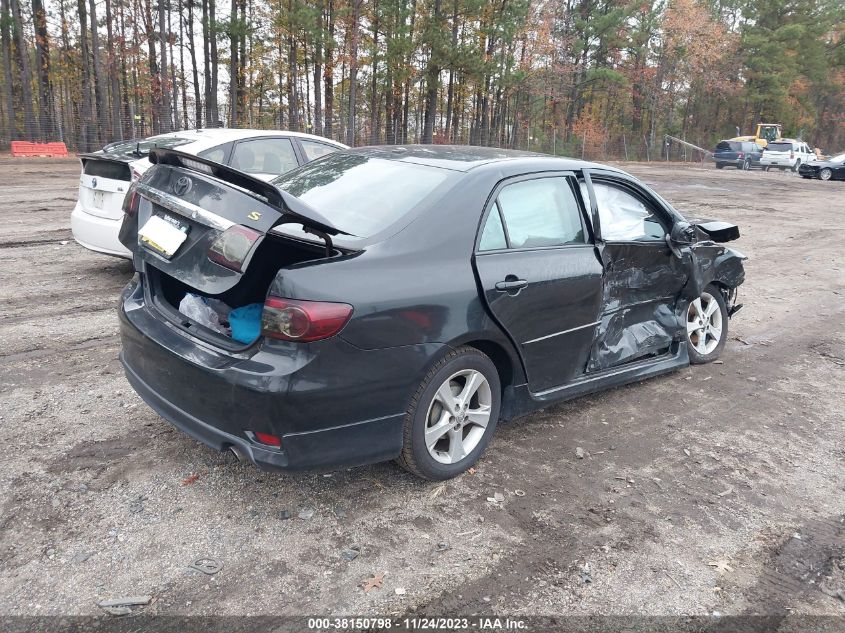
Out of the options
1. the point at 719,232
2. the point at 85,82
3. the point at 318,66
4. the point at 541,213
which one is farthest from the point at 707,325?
the point at 85,82

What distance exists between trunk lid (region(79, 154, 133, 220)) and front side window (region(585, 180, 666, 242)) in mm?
4677

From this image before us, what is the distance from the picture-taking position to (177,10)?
37688 mm

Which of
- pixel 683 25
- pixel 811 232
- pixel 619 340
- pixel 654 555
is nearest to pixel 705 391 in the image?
A: pixel 619 340

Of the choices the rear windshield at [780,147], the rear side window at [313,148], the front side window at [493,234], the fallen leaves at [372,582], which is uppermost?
the rear windshield at [780,147]

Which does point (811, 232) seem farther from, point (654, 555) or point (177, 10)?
point (177, 10)

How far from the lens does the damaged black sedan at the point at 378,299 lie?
2.81m

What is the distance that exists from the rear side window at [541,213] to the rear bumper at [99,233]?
4486mm

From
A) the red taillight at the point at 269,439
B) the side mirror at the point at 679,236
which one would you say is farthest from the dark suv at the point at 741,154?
the red taillight at the point at 269,439

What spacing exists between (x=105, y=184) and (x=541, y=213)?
16.0 ft

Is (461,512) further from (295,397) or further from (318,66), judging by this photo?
(318,66)

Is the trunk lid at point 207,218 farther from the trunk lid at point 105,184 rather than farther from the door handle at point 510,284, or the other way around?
the trunk lid at point 105,184

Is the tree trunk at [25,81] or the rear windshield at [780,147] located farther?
the rear windshield at [780,147]

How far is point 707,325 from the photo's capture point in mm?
5367

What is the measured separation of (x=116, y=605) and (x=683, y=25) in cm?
5440
